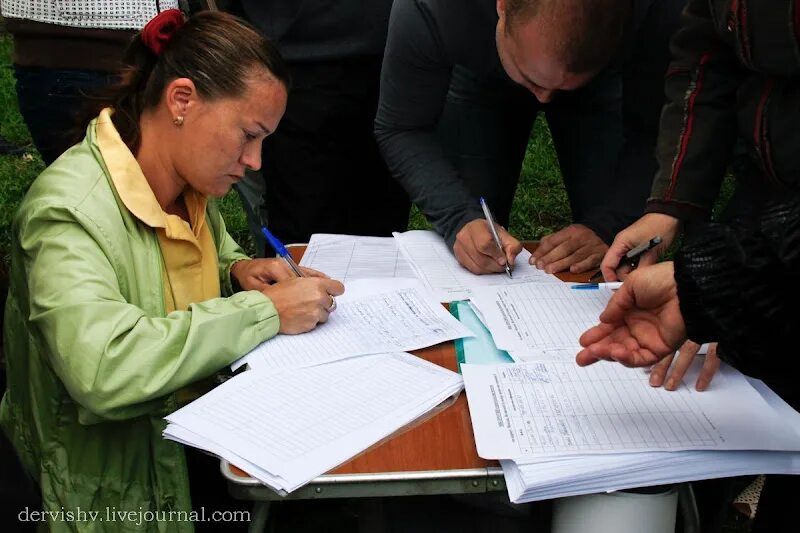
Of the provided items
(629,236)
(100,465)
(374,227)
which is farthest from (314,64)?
(100,465)

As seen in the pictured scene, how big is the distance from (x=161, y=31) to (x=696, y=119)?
1120mm

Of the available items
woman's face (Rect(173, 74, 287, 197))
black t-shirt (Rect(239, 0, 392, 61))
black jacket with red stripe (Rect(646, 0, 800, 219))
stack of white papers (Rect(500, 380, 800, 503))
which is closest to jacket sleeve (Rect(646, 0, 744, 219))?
black jacket with red stripe (Rect(646, 0, 800, 219))

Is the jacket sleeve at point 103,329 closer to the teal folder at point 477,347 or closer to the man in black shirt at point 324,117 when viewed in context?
the teal folder at point 477,347

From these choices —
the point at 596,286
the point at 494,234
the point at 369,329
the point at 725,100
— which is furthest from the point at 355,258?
the point at 725,100

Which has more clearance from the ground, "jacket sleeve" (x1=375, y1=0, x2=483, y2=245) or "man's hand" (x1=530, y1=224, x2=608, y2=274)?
"jacket sleeve" (x1=375, y1=0, x2=483, y2=245)

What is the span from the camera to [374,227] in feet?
9.94

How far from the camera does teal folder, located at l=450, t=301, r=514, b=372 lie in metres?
1.52

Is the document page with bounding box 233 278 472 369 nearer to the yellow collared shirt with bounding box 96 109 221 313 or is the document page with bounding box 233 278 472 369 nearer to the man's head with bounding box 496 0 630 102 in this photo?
the yellow collared shirt with bounding box 96 109 221 313

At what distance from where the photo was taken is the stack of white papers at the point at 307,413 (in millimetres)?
1200

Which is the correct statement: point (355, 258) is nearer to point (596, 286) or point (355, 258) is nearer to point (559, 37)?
point (596, 286)

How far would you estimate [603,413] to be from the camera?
1.31 metres

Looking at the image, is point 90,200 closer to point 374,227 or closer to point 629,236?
point 629,236

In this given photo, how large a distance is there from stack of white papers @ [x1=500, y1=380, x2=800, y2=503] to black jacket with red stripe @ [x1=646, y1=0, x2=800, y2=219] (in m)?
0.52

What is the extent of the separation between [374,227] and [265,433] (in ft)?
5.97
